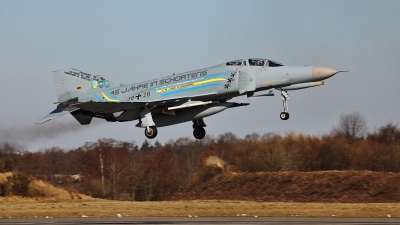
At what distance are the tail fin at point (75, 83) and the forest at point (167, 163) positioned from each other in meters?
10.5

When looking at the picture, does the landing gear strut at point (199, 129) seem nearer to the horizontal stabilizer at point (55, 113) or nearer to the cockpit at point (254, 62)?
the cockpit at point (254, 62)

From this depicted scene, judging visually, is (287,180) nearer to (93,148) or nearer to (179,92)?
(179,92)

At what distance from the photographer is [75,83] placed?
31.5m

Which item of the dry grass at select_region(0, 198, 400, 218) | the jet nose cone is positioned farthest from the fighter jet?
the dry grass at select_region(0, 198, 400, 218)

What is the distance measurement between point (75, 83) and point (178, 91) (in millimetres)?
6110

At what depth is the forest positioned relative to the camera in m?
44.0

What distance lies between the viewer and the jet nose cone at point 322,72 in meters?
25.9

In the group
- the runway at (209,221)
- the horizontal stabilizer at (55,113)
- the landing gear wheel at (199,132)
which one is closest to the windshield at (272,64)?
the landing gear wheel at (199,132)

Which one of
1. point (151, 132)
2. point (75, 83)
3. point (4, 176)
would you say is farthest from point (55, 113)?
point (4, 176)

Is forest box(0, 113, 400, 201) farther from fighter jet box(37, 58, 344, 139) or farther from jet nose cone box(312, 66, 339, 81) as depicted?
jet nose cone box(312, 66, 339, 81)

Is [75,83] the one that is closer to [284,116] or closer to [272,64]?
[272,64]

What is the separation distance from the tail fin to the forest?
10522 millimetres

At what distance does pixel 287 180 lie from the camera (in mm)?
39750

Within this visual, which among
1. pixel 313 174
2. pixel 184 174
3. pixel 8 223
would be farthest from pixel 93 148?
pixel 8 223
